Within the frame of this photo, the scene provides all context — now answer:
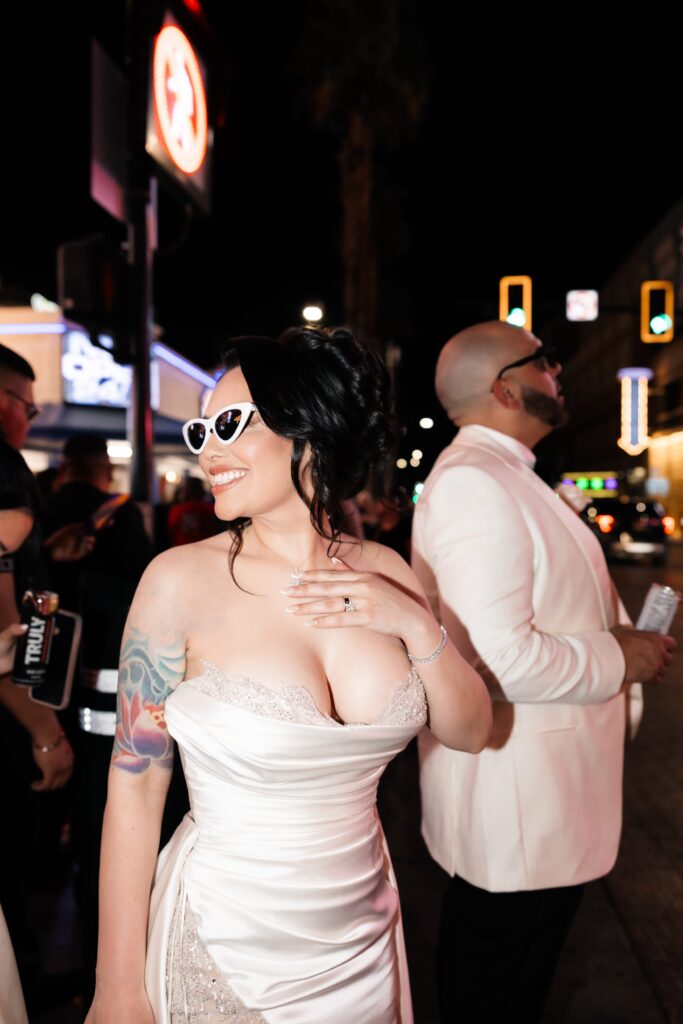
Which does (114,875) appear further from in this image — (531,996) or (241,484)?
(531,996)

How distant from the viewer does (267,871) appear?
1.51m

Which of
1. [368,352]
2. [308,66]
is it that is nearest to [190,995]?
[368,352]

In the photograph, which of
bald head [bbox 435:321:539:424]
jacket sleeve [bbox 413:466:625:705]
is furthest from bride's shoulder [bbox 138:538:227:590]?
bald head [bbox 435:321:539:424]

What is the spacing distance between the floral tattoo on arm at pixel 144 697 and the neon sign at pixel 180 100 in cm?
349

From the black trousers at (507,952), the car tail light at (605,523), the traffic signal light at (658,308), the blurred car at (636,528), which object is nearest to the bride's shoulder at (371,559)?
the black trousers at (507,952)

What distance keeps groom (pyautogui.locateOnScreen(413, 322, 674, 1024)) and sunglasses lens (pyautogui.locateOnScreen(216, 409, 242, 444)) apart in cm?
93

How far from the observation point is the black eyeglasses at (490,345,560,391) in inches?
105

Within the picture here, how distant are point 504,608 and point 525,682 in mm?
Answer: 222

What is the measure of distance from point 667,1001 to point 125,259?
418 cm

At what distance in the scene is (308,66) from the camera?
13719 mm

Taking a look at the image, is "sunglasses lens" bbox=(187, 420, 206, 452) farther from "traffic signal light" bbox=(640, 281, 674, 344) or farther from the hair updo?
"traffic signal light" bbox=(640, 281, 674, 344)

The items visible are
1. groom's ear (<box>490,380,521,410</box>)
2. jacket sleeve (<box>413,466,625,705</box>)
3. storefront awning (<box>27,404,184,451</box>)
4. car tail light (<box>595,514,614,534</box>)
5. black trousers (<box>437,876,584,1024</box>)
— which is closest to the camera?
jacket sleeve (<box>413,466,625,705</box>)

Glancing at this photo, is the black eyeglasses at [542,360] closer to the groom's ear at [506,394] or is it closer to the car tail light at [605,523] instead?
the groom's ear at [506,394]

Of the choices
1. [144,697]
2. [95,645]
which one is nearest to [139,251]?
[95,645]
